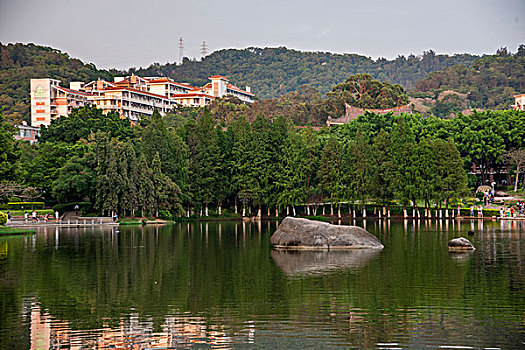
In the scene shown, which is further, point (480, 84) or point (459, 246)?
point (480, 84)

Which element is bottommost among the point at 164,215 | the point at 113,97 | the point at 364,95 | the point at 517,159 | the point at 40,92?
the point at 164,215

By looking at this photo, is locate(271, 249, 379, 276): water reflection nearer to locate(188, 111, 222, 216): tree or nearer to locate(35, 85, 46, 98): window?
locate(188, 111, 222, 216): tree

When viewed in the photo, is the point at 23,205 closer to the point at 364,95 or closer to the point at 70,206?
the point at 70,206

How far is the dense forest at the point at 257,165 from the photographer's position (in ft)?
185

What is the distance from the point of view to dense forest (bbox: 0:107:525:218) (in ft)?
185

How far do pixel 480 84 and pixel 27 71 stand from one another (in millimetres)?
102165

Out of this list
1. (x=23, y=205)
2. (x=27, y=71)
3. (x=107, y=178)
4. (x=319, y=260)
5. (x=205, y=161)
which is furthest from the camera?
(x=27, y=71)

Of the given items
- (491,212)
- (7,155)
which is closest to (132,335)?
(7,155)

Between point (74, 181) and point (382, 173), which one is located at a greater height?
point (382, 173)

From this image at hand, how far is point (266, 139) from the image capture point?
2564 inches

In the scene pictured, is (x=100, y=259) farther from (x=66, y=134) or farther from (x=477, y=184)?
(x=477, y=184)

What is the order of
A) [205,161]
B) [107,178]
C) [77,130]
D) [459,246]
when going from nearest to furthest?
1. [459,246]
2. [107,178]
3. [205,161]
4. [77,130]

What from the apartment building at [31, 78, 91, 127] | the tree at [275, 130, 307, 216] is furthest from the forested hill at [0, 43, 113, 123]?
the tree at [275, 130, 307, 216]

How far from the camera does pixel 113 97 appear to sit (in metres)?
115
